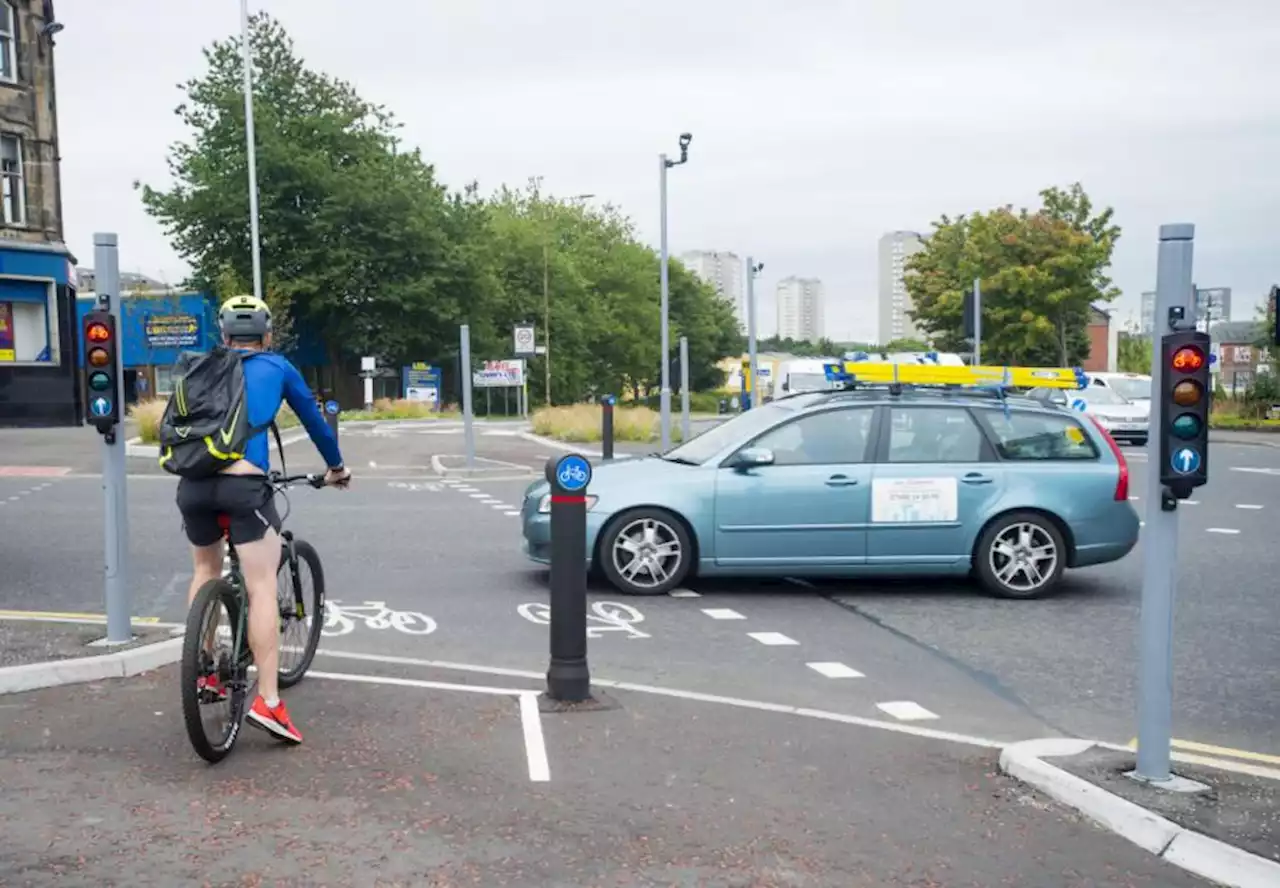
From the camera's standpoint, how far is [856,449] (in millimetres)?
9922

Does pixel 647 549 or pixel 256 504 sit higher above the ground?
pixel 256 504

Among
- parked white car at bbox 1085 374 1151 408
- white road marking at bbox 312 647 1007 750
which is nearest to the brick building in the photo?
white road marking at bbox 312 647 1007 750

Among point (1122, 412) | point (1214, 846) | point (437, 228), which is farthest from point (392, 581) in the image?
point (437, 228)

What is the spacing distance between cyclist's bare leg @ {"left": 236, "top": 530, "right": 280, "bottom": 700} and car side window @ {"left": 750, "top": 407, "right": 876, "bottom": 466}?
5.14 meters

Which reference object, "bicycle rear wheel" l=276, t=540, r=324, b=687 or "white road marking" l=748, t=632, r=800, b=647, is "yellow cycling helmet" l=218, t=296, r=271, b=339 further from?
"white road marking" l=748, t=632, r=800, b=647

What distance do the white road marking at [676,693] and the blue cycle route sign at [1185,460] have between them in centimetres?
167

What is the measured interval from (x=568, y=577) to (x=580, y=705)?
641 millimetres

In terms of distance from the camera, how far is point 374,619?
884cm

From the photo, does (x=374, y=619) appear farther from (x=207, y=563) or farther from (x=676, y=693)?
(x=207, y=563)

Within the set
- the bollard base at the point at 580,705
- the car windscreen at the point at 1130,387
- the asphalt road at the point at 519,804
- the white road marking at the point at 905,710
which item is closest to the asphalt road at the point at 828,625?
the white road marking at the point at 905,710

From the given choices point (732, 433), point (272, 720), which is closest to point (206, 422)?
point (272, 720)

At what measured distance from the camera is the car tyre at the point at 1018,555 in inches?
390

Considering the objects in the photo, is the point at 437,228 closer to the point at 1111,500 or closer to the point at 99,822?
the point at 1111,500

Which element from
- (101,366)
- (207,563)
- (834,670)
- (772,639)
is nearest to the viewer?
(207,563)
